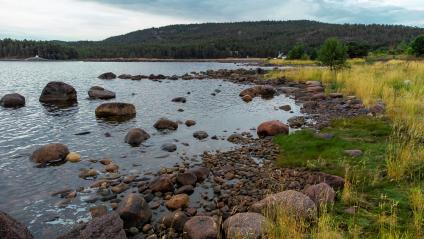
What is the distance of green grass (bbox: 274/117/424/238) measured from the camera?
7.39 meters

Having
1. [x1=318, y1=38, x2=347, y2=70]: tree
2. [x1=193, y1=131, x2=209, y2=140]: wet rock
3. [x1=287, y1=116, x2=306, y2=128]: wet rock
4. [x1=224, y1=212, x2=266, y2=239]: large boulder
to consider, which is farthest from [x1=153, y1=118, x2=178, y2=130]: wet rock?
[x1=318, y1=38, x2=347, y2=70]: tree

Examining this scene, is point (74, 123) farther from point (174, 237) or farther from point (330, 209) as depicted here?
point (330, 209)

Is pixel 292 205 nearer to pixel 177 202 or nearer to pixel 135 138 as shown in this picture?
pixel 177 202

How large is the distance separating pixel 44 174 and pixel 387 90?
65.7 feet

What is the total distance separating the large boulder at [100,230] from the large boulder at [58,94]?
1071 inches

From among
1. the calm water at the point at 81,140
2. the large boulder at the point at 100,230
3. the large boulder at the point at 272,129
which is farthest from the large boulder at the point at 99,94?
the large boulder at the point at 100,230

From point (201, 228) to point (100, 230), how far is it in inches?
86.7

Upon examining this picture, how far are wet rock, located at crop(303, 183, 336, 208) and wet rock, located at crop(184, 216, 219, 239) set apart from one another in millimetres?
2620

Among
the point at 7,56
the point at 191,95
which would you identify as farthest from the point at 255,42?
the point at 191,95

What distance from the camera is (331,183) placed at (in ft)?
33.0

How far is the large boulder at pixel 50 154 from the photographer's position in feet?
48.3

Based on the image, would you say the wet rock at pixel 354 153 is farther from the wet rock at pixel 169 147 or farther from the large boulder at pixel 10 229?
the large boulder at pixel 10 229

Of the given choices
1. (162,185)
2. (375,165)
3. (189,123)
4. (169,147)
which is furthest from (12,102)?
(375,165)

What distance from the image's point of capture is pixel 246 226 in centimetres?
772
